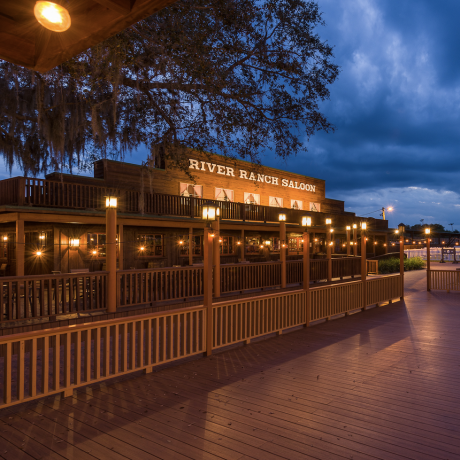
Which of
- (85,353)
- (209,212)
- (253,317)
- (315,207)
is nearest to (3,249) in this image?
(209,212)

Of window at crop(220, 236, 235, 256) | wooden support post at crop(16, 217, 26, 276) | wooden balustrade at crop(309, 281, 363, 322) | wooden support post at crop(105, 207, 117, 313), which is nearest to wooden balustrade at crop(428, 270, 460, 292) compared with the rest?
wooden balustrade at crop(309, 281, 363, 322)

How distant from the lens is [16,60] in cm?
262

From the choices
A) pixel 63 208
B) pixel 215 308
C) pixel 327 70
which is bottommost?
pixel 215 308

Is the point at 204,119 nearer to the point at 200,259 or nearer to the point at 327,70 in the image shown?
the point at 327,70

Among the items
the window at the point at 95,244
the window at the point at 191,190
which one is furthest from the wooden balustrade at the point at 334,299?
the window at the point at 191,190

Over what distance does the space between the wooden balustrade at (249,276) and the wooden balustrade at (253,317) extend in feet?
13.2

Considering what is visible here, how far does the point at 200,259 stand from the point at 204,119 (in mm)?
10905

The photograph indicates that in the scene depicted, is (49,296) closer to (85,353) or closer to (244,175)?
(85,353)

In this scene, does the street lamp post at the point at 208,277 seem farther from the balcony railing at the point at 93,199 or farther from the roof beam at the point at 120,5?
the balcony railing at the point at 93,199

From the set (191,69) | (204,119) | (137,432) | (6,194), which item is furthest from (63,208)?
(137,432)

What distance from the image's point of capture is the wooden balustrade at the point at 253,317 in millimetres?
6531

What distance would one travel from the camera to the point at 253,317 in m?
7.02

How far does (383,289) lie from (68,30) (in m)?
12.2

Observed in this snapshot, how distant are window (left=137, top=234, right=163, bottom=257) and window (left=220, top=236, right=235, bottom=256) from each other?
13.3 ft
